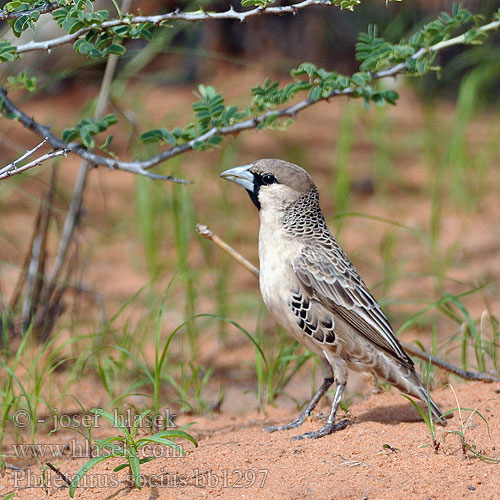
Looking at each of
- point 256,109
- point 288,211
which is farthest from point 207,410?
point 256,109

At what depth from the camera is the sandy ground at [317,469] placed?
3092 mm

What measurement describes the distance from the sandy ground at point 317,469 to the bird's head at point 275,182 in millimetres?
1211

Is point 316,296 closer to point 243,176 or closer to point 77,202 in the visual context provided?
point 243,176

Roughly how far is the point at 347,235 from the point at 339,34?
4204 millimetres

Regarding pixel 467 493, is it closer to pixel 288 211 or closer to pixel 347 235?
pixel 288 211

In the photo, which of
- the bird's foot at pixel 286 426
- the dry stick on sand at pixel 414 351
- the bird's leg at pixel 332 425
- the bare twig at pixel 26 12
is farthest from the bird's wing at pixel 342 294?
the bare twig at pixel 26 12

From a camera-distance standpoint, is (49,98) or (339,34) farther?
(339,34)

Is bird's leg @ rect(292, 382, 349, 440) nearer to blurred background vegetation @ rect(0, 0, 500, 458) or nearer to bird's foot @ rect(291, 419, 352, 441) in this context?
bird's foot @ rect(291, 419, 352, 441)

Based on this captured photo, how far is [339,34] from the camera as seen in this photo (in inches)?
427

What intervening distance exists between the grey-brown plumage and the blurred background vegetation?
33cm

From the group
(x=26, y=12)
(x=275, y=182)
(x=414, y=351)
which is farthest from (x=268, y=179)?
(x=26, y=12)

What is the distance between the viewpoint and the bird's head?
418cm

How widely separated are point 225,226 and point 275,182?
126 inches

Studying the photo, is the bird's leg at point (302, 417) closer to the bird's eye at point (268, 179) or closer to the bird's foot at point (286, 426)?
the bird's foot at point (286, 426)
